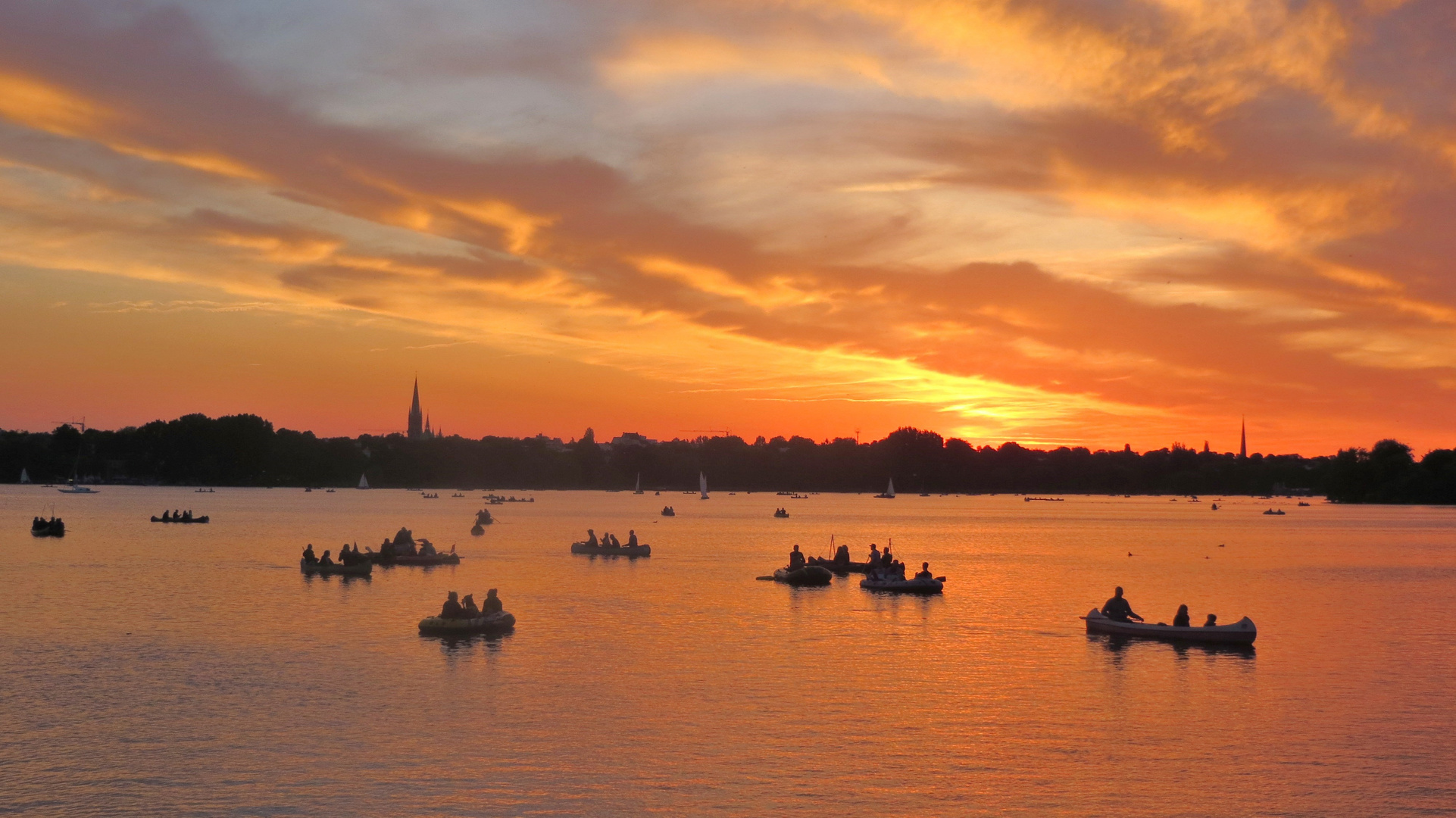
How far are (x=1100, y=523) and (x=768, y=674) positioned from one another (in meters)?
164

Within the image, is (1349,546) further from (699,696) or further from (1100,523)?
(699,696)

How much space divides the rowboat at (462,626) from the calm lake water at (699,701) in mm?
539

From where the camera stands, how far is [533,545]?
103 metres

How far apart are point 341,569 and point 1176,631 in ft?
144

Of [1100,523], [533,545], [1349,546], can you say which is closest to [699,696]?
[533,545]

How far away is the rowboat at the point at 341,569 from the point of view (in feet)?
221

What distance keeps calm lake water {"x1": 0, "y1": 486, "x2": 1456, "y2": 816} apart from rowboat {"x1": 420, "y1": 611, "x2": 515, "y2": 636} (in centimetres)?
54

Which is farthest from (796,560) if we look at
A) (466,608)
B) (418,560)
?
(466,608)

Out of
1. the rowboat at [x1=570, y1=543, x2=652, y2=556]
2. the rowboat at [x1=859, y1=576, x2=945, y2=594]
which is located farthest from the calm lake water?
the rowboat at [x1=570, y1=543, x2=652, y2=556]

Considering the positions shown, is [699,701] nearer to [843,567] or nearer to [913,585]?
[913,585]

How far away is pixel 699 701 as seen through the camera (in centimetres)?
3084

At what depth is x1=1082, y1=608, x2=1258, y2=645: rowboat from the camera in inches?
1714

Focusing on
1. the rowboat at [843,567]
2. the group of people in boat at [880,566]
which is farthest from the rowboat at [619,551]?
the group of people in boat at [880,566]

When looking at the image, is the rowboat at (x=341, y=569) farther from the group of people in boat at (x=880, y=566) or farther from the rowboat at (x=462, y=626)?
the rowboat at (x=462, y=626)
